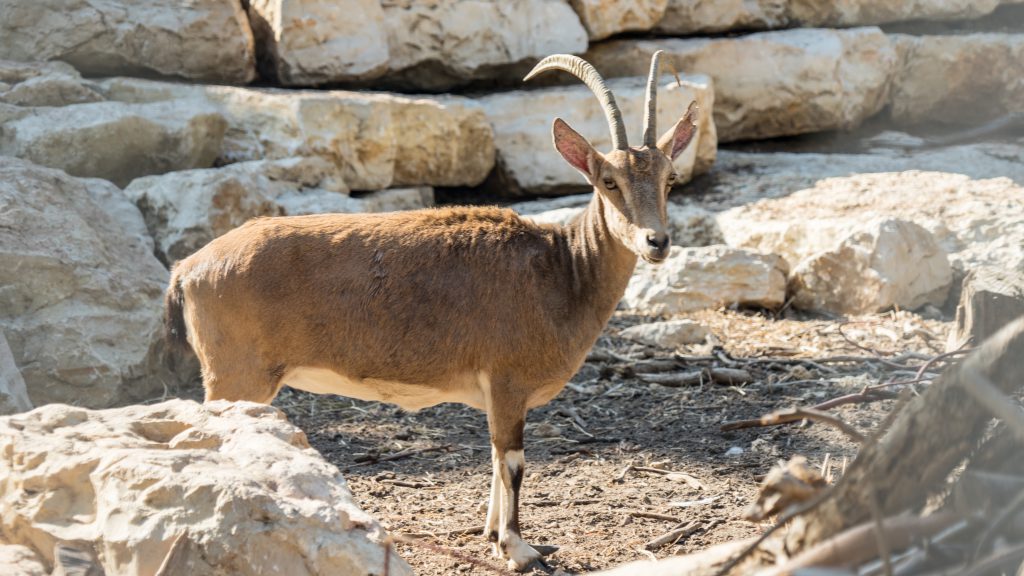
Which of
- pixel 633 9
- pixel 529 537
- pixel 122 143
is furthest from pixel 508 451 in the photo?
pixel 633 9

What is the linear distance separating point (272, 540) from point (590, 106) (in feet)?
23.5

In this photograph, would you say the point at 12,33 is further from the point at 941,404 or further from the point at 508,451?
the point at 941,404

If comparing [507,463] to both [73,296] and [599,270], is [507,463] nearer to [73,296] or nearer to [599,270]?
[599,270]

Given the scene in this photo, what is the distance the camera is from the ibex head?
17.5 feet

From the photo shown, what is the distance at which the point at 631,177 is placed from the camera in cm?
547

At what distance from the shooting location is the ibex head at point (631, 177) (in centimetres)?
533

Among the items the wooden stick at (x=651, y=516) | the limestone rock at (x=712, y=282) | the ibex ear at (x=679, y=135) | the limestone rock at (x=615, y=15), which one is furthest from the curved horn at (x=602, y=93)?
the limestone rock at (x=615, y=15)

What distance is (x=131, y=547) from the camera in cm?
330

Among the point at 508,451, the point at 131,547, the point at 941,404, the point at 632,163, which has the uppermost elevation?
the point at 941,404

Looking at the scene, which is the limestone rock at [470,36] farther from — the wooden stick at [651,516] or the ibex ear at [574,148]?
the wooden stick at [651,516]

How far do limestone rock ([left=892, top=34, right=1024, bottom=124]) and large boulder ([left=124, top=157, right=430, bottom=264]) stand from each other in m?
6.01

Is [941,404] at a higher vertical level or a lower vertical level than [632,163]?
higher

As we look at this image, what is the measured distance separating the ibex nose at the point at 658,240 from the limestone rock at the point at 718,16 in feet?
20.5

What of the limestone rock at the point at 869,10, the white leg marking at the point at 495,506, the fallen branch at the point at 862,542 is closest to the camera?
the fallen branch at the point at 862,542
